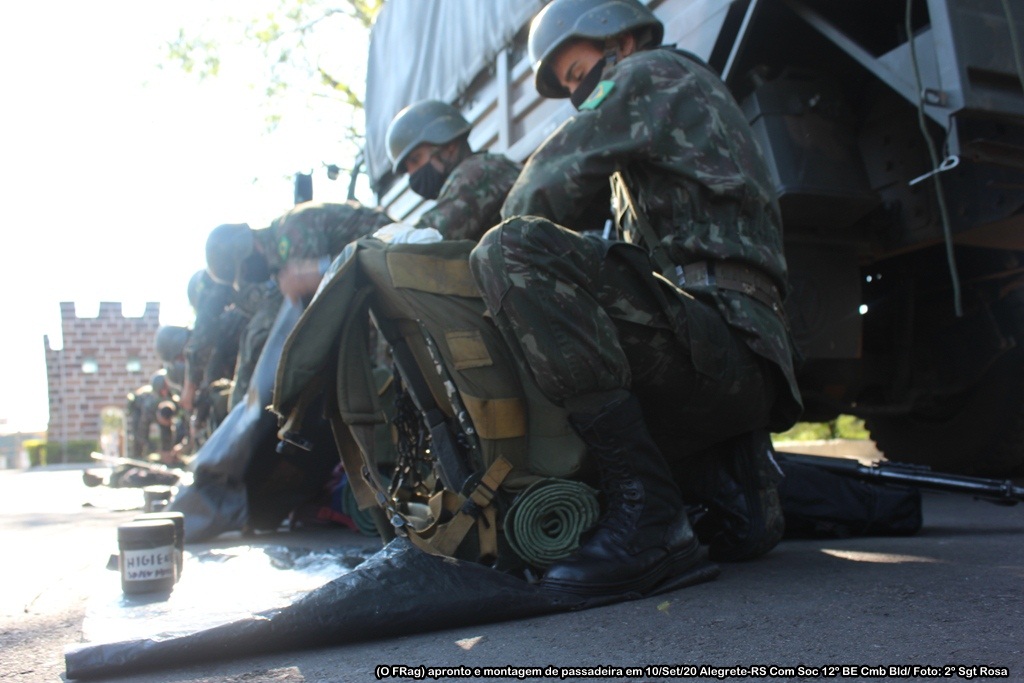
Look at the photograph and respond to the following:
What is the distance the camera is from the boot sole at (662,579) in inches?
67.3

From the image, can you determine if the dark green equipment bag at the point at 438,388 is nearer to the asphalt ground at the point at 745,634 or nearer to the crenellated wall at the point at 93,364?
the asphalt ground at the point at 745,634

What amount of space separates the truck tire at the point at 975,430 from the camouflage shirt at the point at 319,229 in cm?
230

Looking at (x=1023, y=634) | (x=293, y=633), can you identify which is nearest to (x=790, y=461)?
(x=1023, y=634)

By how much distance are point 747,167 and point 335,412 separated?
1145 mm

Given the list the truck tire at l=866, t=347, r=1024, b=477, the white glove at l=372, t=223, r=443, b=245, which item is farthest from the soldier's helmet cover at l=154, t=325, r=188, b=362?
the white glove at l=372, t=223, r=443, b=245

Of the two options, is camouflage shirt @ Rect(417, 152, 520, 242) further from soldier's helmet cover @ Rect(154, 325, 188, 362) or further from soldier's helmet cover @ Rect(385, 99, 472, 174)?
soldier's helmet cover @ Rect(154, 325, 188, 362)

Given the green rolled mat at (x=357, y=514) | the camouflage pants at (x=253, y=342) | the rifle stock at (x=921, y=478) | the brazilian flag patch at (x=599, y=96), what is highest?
the brazilian flag patch at (x=599, y=96)

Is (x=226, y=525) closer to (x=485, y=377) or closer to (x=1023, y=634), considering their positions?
(x=485, y=377)

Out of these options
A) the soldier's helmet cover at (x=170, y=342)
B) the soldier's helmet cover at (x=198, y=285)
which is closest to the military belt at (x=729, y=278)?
the soldier's helmet cover at (x=198, y=285)

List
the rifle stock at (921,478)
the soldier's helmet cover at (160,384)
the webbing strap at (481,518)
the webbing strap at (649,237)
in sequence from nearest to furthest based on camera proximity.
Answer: the webbing strap at (481,518) < the webbing strap at (649,237) < the rifle stock at (921,478) < the soldier's helmet cover at (160,384)

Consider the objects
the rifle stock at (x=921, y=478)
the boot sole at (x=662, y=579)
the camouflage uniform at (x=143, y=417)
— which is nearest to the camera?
the boot sole at (x=662, y=579)

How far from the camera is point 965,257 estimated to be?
11.5ft

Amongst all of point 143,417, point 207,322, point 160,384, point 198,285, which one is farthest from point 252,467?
point 143,417

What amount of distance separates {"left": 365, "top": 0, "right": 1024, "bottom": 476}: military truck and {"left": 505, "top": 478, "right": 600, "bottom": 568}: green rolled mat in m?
0.79
